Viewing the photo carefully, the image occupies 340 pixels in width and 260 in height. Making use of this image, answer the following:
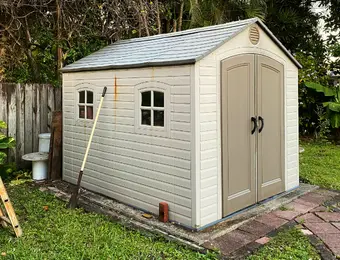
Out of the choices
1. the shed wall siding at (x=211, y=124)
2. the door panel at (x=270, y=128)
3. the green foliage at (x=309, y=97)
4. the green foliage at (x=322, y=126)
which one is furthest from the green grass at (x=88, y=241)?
the green foliage at (x=309, y=97)

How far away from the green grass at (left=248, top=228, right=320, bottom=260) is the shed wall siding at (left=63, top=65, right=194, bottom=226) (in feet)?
2.74

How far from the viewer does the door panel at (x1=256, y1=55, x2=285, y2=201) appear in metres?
4.49

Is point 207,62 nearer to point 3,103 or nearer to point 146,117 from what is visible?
point 146,117

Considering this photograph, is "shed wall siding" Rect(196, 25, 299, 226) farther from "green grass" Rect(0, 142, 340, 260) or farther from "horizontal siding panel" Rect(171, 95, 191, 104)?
"green grass" Rect(0, 142, 340, 260)

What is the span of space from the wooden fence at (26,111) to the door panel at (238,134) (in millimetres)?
3644

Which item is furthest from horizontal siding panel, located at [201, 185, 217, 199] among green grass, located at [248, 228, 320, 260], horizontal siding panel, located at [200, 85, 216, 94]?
horizontal siding panel, located at [200, 85, 216, 94]

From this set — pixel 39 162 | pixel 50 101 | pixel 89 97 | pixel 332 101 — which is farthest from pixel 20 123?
pixel 332 101

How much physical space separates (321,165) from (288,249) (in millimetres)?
3958

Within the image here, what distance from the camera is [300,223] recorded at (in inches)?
154

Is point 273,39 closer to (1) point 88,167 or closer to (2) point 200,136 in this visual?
(2) point 200,136

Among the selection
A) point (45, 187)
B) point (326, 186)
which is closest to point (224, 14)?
point (326, 186)

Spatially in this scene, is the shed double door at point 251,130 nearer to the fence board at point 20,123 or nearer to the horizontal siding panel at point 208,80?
the horizontal siding panel at point 208,80

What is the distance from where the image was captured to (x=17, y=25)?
23.2 feet

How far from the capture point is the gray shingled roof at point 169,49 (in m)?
3.87
